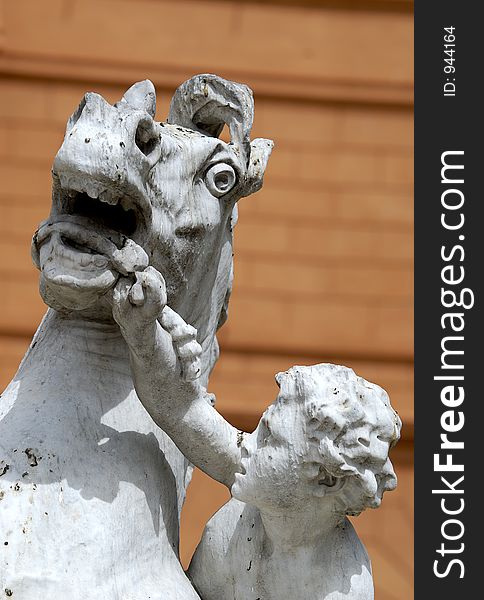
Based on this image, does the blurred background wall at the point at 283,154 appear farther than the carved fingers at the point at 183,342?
Yes

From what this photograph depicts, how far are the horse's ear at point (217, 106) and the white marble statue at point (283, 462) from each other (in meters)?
0.30

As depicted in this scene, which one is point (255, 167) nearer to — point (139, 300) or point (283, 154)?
point (139, 300)

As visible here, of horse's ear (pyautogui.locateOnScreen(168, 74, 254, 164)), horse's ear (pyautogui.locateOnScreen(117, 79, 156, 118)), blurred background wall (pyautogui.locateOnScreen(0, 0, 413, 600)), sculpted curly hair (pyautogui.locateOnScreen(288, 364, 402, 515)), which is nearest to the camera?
sculpted curly hair (pyautogui.locateOnScreen(288, 364, 402, 515))

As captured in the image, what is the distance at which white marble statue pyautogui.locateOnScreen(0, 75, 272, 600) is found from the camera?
6.06 feet

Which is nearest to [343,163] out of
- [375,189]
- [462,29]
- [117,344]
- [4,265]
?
[375,189]

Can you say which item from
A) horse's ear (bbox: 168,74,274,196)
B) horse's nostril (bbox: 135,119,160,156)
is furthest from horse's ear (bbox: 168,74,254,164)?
horse's nostril (bbox: 135,119,160,156)

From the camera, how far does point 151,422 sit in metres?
2.04

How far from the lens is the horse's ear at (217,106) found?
2.07 metres

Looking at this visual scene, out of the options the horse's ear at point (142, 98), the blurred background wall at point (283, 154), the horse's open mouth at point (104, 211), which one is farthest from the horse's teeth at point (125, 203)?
the blurred background wall at point (283, 154)

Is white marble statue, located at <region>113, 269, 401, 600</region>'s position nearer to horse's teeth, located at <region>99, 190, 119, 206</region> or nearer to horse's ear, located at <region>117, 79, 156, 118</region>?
horse's teeth, located at <region>99, 190, 119, 206</region>

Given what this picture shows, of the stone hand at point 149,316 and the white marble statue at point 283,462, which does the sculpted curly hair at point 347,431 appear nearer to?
the white marble statue at point 283,462

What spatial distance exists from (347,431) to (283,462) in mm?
80

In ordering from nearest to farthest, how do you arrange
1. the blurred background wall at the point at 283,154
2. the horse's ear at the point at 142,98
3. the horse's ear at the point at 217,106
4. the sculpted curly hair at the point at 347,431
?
1. the sculpted curly hair at the point at 347,431
2. the horse's ear at the point at 142,98
3. the horse's ear at the point at 217,106
4. the blurred background wall at the point at 283,154

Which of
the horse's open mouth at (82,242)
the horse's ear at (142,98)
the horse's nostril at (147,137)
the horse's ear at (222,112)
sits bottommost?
the horse's open mouth at (82,242)
